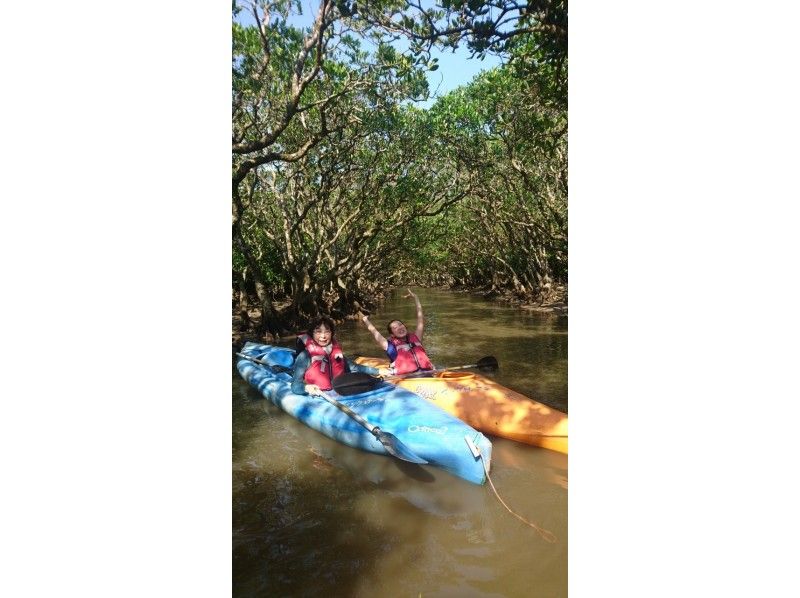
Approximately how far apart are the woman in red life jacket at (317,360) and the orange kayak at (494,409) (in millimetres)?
802

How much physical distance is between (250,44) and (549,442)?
5.60m

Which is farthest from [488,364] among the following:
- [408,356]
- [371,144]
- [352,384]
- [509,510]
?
[371,144]

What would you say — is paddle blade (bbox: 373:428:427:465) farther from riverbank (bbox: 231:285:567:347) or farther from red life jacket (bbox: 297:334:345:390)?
riverbank (bbox: 231:285:567:347)

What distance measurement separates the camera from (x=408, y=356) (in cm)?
616

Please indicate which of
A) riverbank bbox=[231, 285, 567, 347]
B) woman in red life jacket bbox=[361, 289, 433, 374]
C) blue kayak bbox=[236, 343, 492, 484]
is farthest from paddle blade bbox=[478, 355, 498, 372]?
riverbank bbox=[231, 285, 567, 347]

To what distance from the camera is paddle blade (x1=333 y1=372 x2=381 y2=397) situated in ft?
16.7

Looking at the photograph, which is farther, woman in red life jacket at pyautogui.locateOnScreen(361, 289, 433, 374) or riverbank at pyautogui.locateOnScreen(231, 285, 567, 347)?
riverbank at pyautogui.locateOnScreen(231, 285, 567, 347)

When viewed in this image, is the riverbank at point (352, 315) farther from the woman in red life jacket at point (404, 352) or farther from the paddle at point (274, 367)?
the woman in red life jacket at point (404, 352)

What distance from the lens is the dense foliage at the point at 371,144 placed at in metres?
4.98

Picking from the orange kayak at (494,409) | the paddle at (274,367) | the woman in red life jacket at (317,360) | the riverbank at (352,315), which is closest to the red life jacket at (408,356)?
the orange kayak at (494,409)

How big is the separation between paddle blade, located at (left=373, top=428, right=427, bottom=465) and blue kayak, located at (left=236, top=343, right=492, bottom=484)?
0.10 meters

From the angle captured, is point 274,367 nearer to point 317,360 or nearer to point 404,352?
point 317,360
